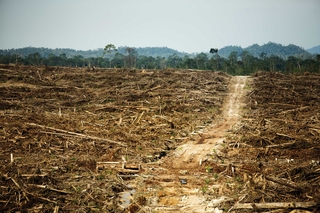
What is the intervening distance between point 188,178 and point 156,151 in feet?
7.70

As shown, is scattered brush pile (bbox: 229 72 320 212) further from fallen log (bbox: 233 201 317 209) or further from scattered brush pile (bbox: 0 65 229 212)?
scattered brush pile (bbox: 0 65 229 212)

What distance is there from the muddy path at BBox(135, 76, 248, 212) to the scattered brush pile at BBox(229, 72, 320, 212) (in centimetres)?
57

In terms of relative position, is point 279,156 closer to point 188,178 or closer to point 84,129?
point 188,178

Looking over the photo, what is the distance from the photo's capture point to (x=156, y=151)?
937cm

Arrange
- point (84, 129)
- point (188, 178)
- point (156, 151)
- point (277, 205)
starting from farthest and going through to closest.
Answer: point (84, 129) → point (156, 151) → point (188, 178) → point (277, 205)

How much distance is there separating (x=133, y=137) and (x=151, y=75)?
45.6ft

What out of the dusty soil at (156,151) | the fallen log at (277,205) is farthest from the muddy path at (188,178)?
the fallen log at (277,205)

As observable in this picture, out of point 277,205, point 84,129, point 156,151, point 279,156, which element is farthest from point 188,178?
point 84,129

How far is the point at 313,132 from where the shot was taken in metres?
9.64

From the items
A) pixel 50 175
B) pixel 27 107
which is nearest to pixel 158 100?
pixel 27 107

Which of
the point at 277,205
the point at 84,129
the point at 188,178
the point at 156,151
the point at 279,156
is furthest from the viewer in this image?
the point at 84,129

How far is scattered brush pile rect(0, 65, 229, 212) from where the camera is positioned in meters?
5.95

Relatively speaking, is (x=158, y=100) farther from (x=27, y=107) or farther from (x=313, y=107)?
(x=313, y=107)

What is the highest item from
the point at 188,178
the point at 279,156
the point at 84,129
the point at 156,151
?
the point at 84,129
